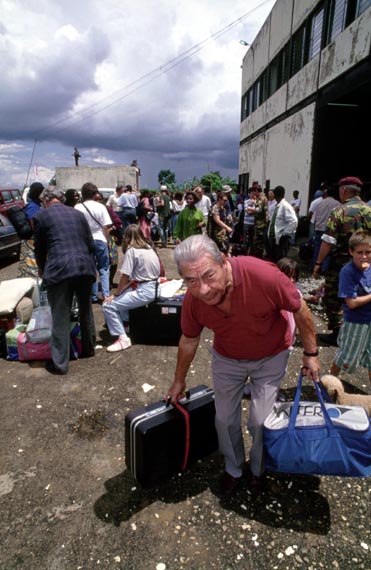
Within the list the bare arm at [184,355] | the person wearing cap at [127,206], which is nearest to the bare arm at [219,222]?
the person wearing cap at [127,206]

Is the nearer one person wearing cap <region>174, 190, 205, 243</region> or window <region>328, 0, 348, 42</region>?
person wearing cap <region>174, 190, 205, 243</region>

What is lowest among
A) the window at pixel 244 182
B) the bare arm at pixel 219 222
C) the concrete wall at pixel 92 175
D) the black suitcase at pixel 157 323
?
the black suitcase at pixel 157 323

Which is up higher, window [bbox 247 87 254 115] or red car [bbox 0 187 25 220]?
window [bbox 247 87 254 115]

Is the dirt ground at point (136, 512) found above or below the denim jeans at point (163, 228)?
below

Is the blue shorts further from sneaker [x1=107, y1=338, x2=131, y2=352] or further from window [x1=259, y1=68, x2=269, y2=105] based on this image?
window [x1=259, y1=68, x2=269, y2=105]

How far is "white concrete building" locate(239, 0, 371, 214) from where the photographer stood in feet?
31.4

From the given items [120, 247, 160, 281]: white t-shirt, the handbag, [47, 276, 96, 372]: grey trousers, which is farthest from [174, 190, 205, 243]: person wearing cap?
the handbag

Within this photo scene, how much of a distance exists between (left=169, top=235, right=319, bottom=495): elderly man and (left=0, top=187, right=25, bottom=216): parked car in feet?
32.2

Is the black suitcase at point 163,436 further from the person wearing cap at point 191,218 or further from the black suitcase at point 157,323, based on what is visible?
the person wearing cap at point 191,218

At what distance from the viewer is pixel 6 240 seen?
9.08m

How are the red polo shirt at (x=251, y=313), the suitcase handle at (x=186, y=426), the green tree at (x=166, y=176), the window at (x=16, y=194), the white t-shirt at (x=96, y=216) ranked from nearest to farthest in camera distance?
1. the red polo shirt at (x=251, y=313)
2. the suitcase handle at (x=186, y=426)
3. the white t-shirt at (x=96, y=216)
4. the window at (x=16, y=194)
5. the green tree at (x=166, y=176)

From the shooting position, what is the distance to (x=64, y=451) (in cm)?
280

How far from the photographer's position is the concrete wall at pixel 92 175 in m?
40.9

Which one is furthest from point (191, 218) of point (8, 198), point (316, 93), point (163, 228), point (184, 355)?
point (316, 93)
